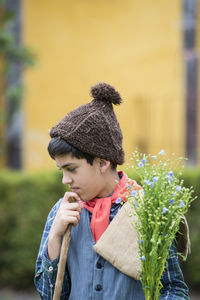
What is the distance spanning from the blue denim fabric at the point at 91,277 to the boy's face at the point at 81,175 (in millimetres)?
118

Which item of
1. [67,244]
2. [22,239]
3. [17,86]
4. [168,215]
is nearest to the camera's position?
[168,215]

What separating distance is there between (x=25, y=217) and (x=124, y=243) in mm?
3971

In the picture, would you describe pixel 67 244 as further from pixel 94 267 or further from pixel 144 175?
pixel 144 175

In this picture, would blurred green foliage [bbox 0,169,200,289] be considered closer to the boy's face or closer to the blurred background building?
the blurred background building

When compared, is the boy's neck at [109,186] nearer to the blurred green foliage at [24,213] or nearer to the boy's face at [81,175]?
the boy's face at [81,175]

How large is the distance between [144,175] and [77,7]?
665 cm

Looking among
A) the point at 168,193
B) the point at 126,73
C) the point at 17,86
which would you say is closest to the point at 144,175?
the point at 168,193

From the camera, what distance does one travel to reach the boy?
1910mm

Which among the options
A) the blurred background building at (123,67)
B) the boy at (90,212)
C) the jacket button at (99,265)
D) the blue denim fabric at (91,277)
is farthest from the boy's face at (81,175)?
the blurred background building at (123,67)

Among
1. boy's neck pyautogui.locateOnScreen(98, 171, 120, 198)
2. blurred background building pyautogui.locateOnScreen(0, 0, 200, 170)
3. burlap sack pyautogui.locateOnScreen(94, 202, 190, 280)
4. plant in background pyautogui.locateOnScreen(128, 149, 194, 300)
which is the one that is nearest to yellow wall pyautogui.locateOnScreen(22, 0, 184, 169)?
blurred background building pyautogui.locateOnScreen(0, 0, 200, 170)

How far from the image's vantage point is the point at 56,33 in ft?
25.7

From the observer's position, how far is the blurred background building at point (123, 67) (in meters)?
7.71

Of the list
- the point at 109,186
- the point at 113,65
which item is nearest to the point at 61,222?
the point at 109,186

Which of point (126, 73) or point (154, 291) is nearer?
point (154, 291)
